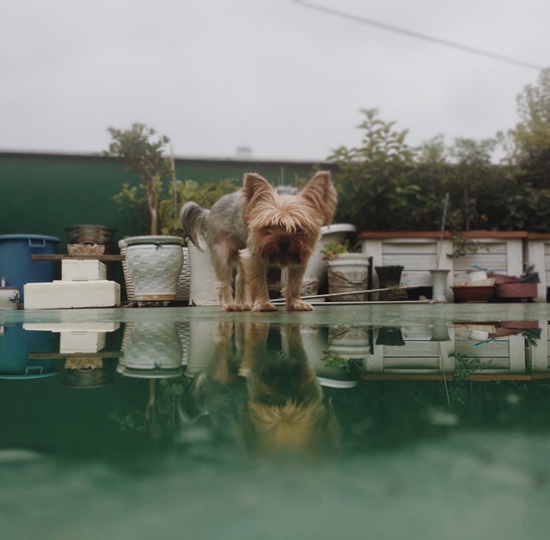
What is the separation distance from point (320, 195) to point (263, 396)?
2.94m

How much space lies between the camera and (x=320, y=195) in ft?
11.7

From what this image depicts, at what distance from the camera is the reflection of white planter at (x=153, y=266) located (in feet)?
18.5

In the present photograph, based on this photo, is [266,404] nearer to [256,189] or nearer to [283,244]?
[283,244]

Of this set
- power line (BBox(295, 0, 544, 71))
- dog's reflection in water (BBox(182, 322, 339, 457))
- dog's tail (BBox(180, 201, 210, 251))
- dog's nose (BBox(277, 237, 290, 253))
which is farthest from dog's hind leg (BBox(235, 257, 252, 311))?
dog's reflection in water (BBox(182, 322, 339, 457))

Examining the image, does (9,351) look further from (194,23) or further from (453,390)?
(194,23)

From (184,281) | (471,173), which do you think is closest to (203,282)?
A: (184,281)

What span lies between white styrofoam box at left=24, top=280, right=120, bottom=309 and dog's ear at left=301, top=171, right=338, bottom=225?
9.21 ft

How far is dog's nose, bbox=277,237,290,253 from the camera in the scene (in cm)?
335

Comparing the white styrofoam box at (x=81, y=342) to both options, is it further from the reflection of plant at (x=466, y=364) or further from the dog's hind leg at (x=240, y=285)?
the dog's hind leg at (x=240, y=285)

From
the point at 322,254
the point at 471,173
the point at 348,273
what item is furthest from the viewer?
the point at 471,173

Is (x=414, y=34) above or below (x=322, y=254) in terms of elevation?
above

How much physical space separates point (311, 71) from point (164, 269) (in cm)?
294

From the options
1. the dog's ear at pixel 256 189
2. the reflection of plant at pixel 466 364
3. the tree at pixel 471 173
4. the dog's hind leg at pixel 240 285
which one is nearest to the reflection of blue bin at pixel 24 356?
the reflection of plant at pixel 466 364

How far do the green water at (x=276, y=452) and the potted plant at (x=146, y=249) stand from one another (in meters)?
4.72
